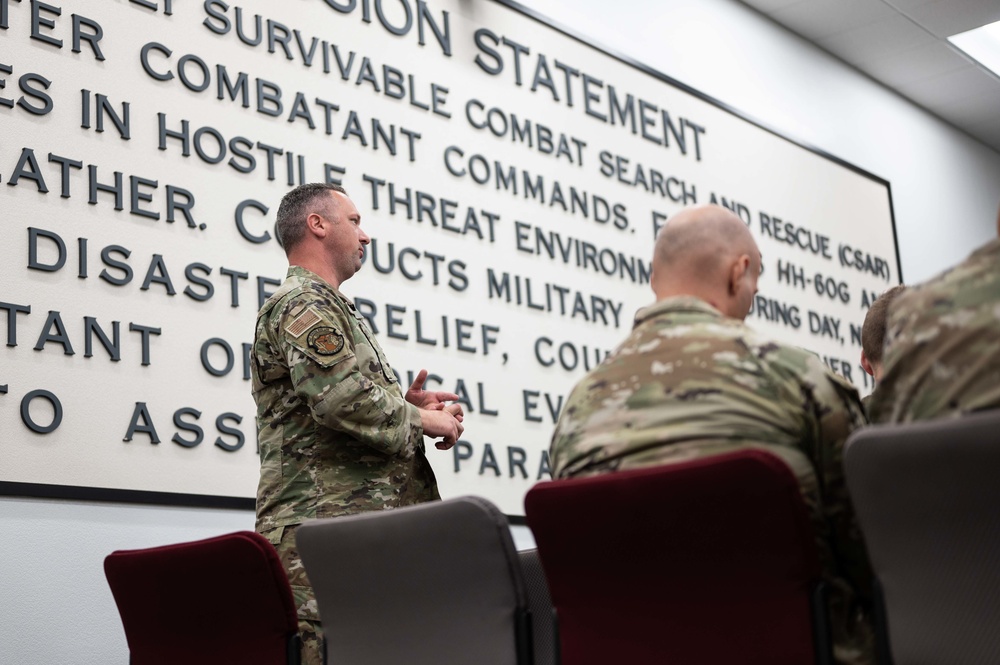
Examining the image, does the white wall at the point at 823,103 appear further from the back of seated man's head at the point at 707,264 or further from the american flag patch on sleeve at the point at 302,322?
the back of seated man's head at the point at 707,264

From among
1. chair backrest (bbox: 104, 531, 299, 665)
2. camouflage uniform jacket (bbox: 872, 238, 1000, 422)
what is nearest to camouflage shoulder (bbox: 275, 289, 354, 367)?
chair backrest (bbox: 104, 531, 299, 665)

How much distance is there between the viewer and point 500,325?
4594 mm

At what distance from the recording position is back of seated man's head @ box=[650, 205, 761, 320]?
2.16 m

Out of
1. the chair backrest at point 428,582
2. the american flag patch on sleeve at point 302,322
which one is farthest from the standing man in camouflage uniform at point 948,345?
the american flag patch on sleeve at point 302,322

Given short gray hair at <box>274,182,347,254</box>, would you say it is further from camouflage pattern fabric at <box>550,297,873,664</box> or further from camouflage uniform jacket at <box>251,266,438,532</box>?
camouflage pattern fabric at <box>550,297,873,664</box>

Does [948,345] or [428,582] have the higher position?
[948,345]

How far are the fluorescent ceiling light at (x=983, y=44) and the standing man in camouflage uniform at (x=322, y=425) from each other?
542cm

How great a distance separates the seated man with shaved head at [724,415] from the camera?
1748 millimetres

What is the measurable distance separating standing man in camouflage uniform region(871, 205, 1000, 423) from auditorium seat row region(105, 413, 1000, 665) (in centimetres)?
18

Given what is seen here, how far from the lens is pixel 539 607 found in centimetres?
199

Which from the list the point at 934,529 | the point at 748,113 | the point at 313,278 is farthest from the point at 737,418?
the point at 748,113

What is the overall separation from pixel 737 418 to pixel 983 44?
6410 millimetres

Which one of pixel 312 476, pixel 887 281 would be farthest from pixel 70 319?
pixel 887 281

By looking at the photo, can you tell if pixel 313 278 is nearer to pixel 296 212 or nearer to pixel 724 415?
pixel 296 212
